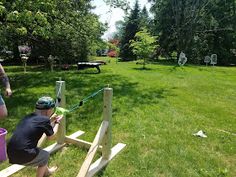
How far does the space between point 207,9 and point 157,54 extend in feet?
22.7

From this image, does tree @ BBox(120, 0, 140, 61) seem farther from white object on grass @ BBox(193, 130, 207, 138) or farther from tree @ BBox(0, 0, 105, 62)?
white object on grass @ BBox(193, 130, 207, 138)

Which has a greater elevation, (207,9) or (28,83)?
(207,9)

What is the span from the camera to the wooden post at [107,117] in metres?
4.64

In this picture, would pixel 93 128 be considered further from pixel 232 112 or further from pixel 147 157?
pixel 232 112

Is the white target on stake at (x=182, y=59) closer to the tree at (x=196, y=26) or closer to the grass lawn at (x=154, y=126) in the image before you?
the tree at (x=196, y=26)

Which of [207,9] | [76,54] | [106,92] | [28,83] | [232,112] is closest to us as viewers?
[106,92]

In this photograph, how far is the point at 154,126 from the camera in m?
6.73

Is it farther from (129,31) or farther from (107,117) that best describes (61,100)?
(129,31)

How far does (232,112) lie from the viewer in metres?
8.34

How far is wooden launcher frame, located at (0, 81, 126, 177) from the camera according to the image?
13.9 ft

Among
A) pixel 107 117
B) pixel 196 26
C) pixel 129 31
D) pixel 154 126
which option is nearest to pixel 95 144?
pixel 107 117

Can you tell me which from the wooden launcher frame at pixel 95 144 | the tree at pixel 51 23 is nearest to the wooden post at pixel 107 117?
the wooden launcher frame at pixel 95 144

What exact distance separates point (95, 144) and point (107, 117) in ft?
1.70

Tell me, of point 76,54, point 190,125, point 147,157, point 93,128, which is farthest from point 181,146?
point 76,54
